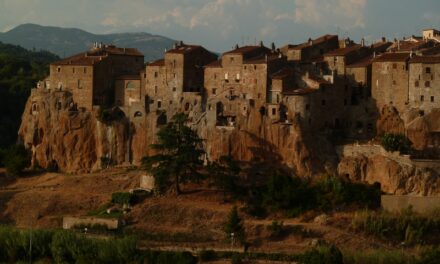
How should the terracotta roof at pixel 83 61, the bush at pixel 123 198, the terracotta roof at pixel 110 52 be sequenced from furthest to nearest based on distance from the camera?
the terracotta roof at pixel 110 52 → the terracotta roof at pixel 83 61 → the bush at pixel 123 198

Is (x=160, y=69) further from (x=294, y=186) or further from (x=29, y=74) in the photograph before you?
(x=29, y=74)

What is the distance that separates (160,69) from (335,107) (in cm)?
1305

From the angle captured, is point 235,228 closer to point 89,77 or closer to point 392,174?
point 392,174

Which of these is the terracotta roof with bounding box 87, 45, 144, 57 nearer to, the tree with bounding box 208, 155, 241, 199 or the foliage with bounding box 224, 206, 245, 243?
the tree with bounding box 208, 155, 241, 199

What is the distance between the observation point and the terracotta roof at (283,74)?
6651 cm

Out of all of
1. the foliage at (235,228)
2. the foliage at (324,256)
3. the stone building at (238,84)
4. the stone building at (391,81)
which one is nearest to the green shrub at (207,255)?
the foliage at (235,228)

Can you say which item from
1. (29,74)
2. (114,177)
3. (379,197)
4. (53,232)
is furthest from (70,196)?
(29,74)

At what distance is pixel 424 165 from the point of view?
61281 mm

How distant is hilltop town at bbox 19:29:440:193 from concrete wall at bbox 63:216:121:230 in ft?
29.6

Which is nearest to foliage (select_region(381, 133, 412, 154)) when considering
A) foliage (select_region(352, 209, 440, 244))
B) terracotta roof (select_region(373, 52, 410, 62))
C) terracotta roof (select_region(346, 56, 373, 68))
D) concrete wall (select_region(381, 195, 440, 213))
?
concrete wall (select_region(381, 195, 440, 213))

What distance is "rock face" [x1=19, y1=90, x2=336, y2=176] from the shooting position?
6538 cm

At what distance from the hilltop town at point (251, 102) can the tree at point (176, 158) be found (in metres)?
2.52

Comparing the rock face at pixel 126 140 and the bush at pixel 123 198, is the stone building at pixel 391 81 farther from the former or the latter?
the bush at pixel 123 198

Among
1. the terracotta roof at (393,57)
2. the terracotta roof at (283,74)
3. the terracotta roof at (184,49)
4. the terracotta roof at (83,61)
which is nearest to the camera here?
the terracotta roof at (393,57)
